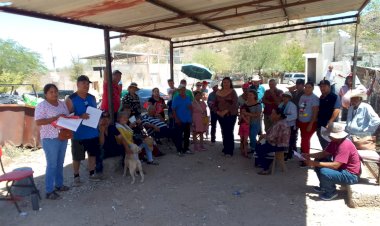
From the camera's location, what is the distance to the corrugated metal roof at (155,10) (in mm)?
4660

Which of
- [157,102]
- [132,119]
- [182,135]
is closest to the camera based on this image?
[132,119]

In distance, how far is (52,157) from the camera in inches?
187

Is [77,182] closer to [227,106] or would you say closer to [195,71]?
[227,106]

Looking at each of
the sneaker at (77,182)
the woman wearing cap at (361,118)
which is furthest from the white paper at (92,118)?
the woman wearing cap at (361,118)

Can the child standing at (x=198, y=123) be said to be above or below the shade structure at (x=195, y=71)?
below

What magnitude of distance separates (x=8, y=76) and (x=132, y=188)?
22.3 metres

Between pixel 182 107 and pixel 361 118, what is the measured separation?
11.8ft

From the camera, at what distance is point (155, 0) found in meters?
5.10

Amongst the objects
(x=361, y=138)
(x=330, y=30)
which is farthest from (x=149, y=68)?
(x=330, y=30)

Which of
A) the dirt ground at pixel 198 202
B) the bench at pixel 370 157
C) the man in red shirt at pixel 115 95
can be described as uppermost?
the man in red shirt at pixel 115 95

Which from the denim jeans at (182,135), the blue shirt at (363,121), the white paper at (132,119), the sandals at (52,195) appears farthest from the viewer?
the denim jeans at (182,135)

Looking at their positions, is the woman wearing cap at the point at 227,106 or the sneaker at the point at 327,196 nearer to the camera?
the sneaker at the point at 327,196

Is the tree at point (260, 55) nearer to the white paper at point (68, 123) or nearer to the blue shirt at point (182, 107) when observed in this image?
the blue shirt at point (182, 107)

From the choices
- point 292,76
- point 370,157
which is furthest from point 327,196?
point 292,76
